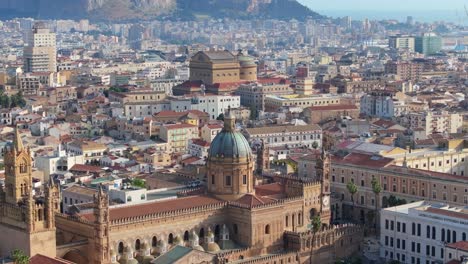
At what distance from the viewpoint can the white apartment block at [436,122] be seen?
104562mm

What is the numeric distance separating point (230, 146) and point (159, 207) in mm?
6094

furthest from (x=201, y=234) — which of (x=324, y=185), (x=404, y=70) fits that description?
(x=404, y=70)

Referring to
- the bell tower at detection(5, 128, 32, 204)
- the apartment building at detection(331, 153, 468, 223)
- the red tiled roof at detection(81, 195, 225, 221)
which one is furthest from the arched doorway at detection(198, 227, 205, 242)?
the apartment building at detection(331, 153, 468, 223)

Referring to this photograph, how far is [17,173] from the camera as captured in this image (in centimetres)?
4900

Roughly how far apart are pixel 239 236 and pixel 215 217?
1.73 metres

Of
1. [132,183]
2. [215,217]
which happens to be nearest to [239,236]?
[215,217]

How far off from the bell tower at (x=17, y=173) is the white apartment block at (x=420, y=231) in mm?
22053

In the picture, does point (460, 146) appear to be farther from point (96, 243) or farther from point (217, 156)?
point (96, 243)

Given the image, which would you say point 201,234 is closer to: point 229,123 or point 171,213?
point 171,213

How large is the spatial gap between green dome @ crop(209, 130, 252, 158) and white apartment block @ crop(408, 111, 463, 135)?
4939 centimetres

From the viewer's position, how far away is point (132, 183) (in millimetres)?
66688

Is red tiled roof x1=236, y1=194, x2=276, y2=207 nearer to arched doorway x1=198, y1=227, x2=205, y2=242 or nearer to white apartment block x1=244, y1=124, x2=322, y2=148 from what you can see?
arched doorway x1=198, y1=227, x2=205, y2=242

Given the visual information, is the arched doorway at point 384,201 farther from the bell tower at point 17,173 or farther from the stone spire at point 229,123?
the bell tower at point 17,173

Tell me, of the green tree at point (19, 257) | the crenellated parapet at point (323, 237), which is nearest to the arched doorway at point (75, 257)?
the green tree at point (19, 257)
